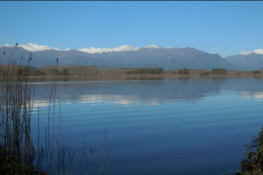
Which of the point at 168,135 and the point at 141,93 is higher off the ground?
the point at 141,93

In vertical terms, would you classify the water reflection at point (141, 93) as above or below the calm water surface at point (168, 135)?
above

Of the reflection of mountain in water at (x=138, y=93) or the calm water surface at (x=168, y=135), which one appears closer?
the calm water surface at (x=168, y=135)

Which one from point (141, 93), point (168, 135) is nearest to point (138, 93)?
point (141, 93)

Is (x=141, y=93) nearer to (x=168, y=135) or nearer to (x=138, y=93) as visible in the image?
(x=138, y=93)

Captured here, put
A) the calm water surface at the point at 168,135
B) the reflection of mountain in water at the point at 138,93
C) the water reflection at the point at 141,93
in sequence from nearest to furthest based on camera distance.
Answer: the calm water surface at the point at 168,135 → the water reflection at the point at 141,93 → the reflection of mountain in water at the point at 138,93

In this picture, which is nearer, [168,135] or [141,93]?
[168,135]

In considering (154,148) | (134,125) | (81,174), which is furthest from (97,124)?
(81,174)

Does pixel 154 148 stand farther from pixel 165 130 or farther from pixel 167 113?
pixel 167 113

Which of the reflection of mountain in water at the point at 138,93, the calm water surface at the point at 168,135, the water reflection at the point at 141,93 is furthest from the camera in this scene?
the reflection of mountain in water at the point at 138,93

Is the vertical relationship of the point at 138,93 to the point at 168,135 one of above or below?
above

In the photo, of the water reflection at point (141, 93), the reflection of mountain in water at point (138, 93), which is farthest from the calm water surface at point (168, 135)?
the reflection of mountain in water at point (138, 93)

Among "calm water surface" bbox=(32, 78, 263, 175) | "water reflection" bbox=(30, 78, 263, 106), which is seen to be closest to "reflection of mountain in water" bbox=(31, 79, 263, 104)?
"water reflection" bbox=(30, 78, 263, 106)

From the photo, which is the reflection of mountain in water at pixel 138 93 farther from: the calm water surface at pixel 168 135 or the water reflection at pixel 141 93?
the calm water surface at pixel 168 135

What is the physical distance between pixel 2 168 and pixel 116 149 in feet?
9.03
